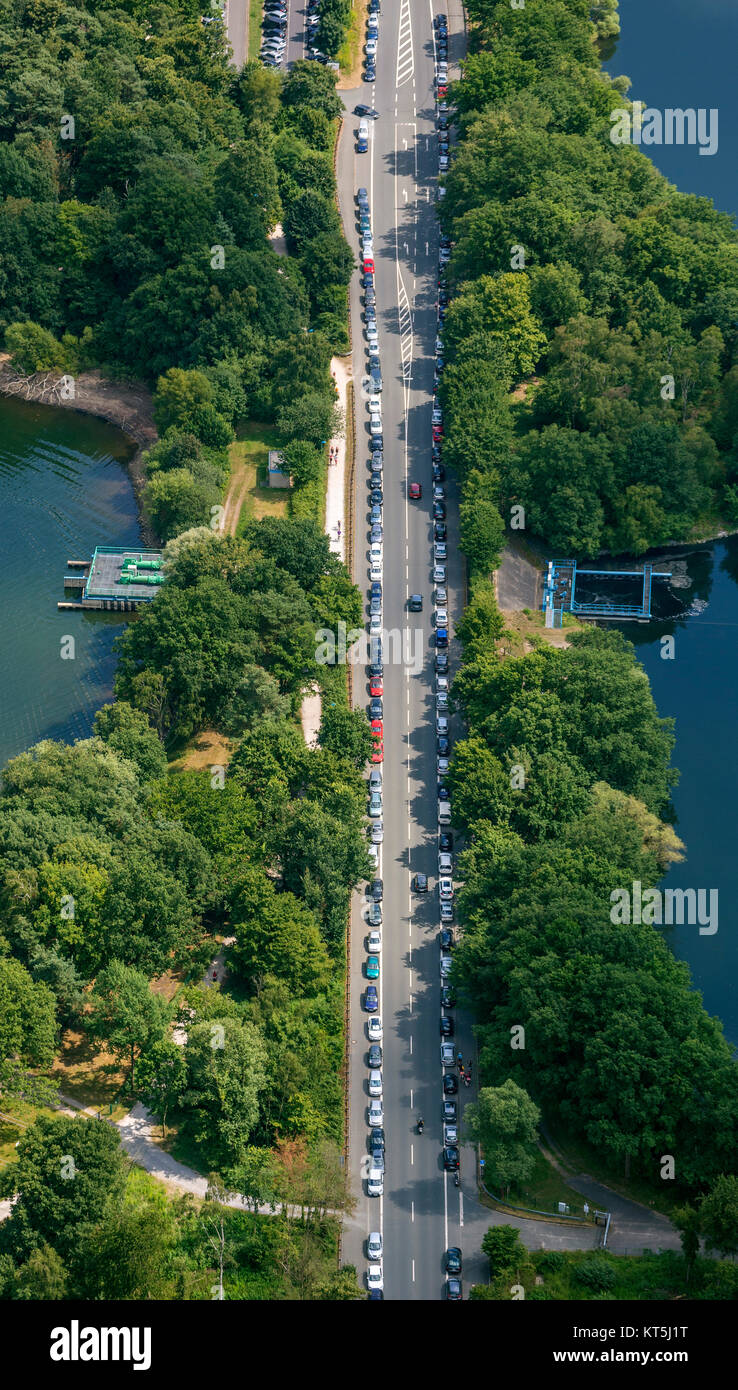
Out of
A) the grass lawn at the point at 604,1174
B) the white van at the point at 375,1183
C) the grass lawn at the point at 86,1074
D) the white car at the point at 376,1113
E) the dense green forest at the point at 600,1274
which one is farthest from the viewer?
the grass lawn at the point at 86,1074

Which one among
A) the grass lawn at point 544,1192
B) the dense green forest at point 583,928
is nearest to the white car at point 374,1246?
the grass lawn at point 544,1192

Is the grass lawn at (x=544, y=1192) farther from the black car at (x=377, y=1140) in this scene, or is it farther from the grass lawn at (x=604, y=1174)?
the black car at (x=377, y=1140)

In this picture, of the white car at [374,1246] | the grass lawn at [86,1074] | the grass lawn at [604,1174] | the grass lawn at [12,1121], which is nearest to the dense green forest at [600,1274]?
the grass lawn at [604,1174]

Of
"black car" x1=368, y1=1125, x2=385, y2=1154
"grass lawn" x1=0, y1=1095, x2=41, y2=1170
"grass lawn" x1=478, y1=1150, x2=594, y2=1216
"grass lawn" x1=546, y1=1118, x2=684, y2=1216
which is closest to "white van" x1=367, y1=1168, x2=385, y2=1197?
"black car" x1=368, y1=1125, x2=385, y2=1154

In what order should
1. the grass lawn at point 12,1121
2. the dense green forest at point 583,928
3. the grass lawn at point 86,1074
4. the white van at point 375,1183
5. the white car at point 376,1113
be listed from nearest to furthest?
1. the dense green forest at point 583,928
2. the white van at point 375,1183
3. the grass lawn at point 12,1121
4. the white car at point 376,1113
5. the grass lawn at point 86,1074

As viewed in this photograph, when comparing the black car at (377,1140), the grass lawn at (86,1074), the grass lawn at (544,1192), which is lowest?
the grass lawn at (544,1192)

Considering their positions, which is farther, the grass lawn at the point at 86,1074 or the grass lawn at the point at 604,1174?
the grass lawn at the point at 86,1074

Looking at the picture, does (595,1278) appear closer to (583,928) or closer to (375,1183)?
(375,1183)

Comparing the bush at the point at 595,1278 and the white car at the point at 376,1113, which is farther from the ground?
the white car at the point at 376,1113

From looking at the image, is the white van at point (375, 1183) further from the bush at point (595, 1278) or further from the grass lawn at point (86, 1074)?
the grass lawn at point (86, 1074)
